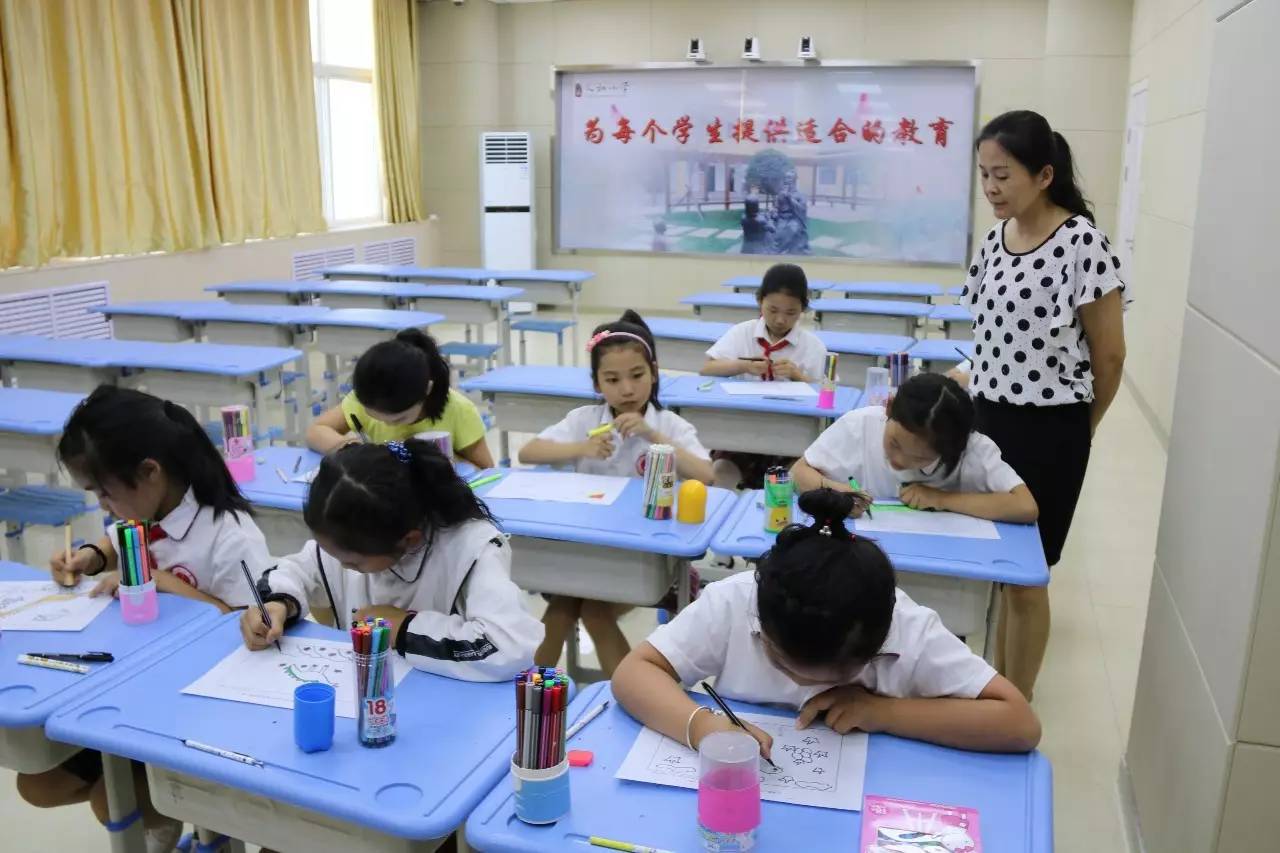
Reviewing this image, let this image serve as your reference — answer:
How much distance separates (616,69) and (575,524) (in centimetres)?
803

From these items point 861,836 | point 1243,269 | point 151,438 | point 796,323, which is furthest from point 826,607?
point 796,323

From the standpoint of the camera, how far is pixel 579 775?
4.18 ft

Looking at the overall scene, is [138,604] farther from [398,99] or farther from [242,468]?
[398,99]

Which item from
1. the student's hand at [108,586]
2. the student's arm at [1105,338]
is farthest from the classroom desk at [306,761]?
the student's arm at [1105,338]

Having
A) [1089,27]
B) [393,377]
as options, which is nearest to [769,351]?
[393,377]

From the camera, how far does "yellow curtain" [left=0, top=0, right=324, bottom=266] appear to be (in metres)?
5.63

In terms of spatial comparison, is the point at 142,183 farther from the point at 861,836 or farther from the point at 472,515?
the point at 861,836

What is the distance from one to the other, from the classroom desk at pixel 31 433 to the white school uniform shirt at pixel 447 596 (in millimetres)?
1609

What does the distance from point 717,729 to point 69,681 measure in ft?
3.20

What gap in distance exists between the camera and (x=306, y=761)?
1.29m

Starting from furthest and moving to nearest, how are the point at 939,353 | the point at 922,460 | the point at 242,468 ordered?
the point at 939,353, the point at 242,468, the point at 922,460

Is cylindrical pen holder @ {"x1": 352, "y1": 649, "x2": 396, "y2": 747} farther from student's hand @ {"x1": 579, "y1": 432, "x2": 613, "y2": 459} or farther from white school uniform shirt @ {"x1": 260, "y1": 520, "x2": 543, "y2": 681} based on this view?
student's hand @ {"x1": 579, "y1": 432, "x2": 613, "y2": 459}

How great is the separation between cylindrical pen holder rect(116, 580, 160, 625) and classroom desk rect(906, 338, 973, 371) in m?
3.16

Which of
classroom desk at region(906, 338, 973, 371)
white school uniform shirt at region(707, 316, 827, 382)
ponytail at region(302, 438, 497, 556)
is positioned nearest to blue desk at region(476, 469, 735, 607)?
ponytail at region(302, 438, 497, 556)
